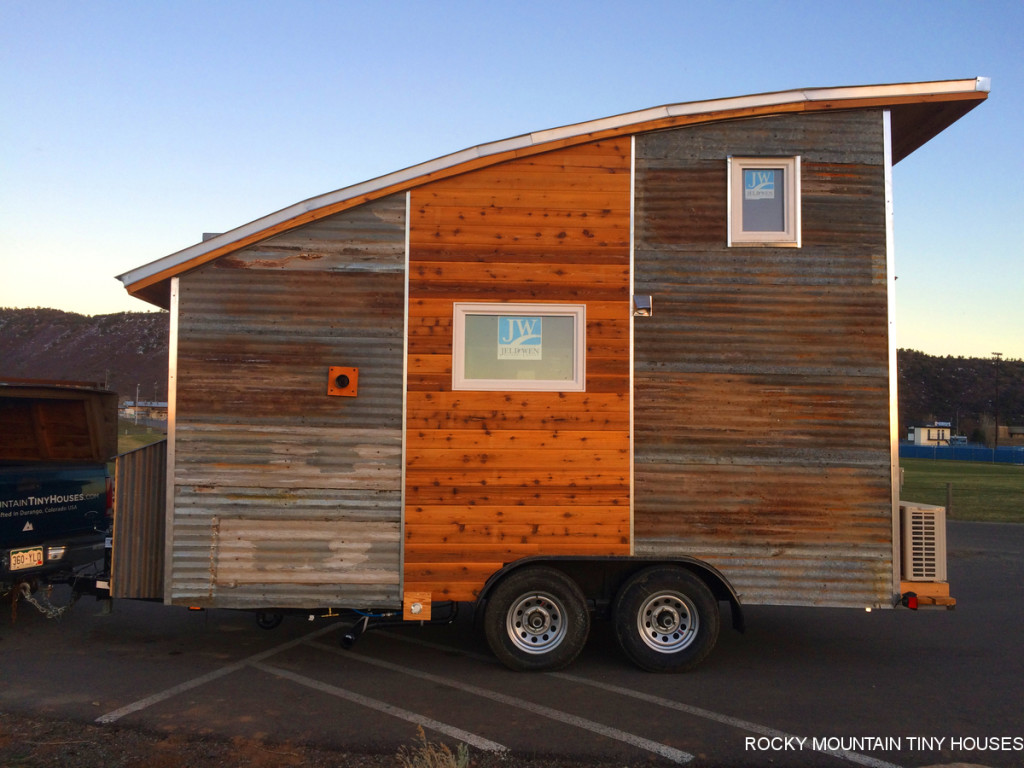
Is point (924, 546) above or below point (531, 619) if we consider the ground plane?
above

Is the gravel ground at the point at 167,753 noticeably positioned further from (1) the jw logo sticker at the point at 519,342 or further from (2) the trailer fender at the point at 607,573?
(1) the jw logo sticker at the point at 519,342

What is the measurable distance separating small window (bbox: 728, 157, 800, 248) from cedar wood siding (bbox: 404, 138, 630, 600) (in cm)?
93

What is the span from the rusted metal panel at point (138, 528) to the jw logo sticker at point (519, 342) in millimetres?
3082

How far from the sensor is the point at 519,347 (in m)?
6.36

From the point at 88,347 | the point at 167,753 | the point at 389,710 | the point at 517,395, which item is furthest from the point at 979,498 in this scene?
the point at 88,347

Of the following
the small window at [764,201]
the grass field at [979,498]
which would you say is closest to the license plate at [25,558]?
the small window at [764,201]

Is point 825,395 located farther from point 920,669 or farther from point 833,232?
point 920,669

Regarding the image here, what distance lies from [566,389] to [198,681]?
3694mm

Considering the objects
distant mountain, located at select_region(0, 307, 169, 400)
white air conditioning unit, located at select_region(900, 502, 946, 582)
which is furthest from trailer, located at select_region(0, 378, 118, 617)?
distant mountain, located at select_region(0, 307, 169, 400)

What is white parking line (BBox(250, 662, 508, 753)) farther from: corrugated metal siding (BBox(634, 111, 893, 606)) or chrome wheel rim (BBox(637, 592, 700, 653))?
corrugated metal siding (BBox(634, 111, 893, 606))

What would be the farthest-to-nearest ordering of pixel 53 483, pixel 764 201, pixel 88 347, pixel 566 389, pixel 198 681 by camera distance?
1. pixel 88 347
2. pixel 53 483
3. pixel 764 201
4. pixel 566 389
5. pixel 198 681

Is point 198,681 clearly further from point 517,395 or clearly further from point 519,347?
point 519,347

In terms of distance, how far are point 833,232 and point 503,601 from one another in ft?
13.5

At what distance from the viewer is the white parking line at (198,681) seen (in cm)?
520
